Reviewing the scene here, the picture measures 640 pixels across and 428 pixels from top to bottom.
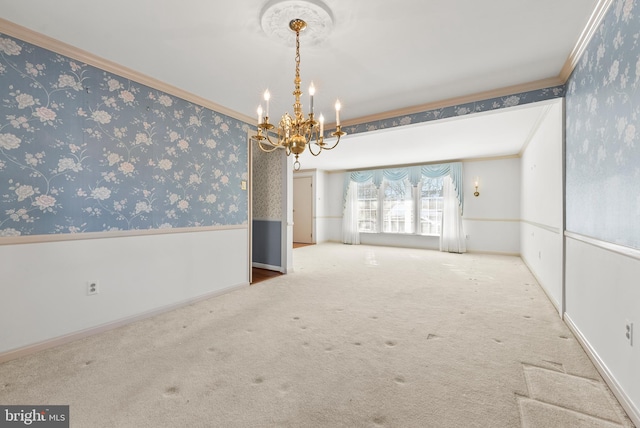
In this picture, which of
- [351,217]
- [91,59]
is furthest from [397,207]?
[91,59]

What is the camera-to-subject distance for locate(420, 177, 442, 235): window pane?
700 cm

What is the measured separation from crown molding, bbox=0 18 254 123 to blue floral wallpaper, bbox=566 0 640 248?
3.48 m

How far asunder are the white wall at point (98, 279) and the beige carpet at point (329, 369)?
7.0 inches

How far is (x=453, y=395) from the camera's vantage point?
155 cm

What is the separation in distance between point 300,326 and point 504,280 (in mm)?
3302

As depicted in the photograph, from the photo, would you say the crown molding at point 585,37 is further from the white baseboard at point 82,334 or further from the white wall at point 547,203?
the white baseboard at point 82,334

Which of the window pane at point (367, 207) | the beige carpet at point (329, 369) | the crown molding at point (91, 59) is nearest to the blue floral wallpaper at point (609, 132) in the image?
the beige carpet at point (329, 369)

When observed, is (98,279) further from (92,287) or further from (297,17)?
(297,17)

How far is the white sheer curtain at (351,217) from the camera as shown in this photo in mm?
8125

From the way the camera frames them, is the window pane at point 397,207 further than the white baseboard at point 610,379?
Yes

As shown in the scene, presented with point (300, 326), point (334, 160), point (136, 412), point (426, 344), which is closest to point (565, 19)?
point (426, 344)

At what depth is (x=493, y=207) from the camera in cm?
643

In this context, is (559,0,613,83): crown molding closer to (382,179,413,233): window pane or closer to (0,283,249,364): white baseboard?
(0,283,249,364): white baseboard

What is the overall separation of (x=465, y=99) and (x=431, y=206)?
4.29 meters
